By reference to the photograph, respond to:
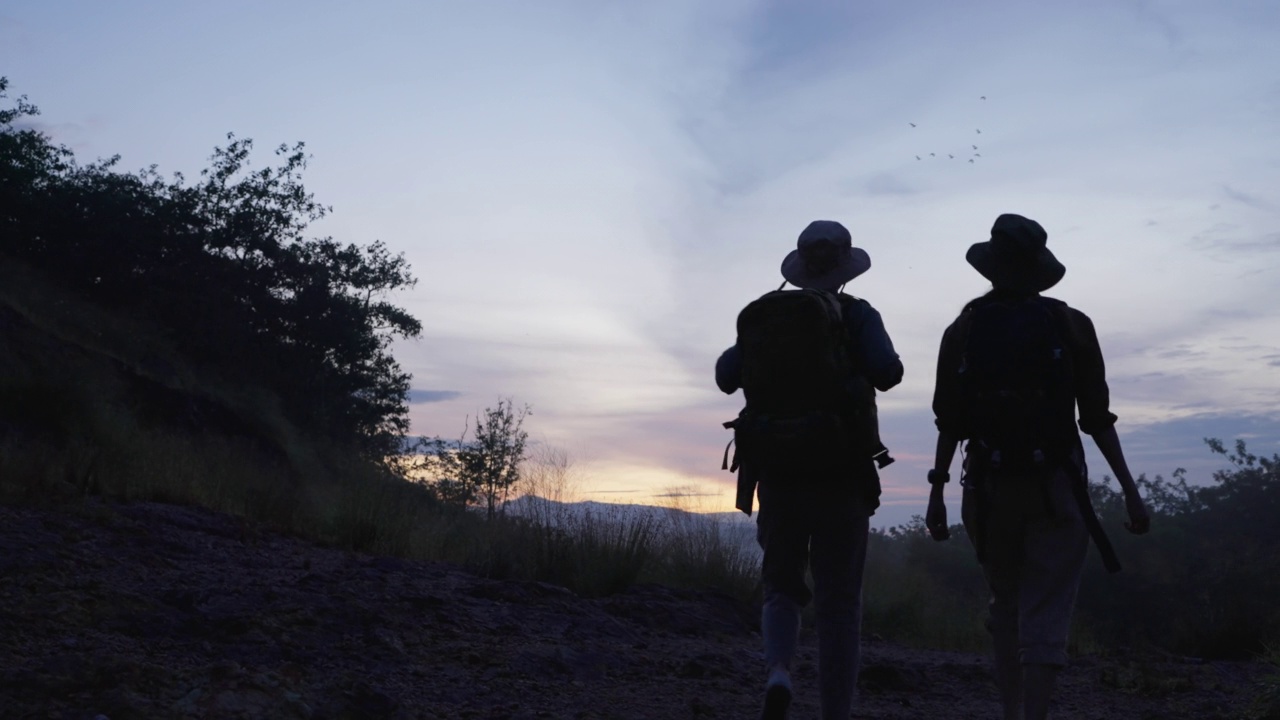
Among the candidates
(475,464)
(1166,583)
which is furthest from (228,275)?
(1166,583)

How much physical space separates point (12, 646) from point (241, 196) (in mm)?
23725

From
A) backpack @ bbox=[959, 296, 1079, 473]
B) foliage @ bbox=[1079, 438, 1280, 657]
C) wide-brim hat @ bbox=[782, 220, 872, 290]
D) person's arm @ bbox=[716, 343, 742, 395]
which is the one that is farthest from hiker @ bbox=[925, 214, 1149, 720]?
foliage @ bbox=[1079, 438, 1280, 657]

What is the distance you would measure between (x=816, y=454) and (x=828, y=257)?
905mm

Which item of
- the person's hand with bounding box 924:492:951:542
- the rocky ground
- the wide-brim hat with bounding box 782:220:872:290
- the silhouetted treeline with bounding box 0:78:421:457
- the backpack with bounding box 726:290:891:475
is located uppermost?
the silhouetted treeline with bounding box 0:78:421:457

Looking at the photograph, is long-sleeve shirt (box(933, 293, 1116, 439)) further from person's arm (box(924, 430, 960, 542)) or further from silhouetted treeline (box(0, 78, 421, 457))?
silhouetted treeline (box(0, 78, 421, 457))

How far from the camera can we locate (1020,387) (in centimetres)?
391

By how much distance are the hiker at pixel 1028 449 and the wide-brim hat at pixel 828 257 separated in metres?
0.49

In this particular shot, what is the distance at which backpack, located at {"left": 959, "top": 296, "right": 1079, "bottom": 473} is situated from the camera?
3857 mm

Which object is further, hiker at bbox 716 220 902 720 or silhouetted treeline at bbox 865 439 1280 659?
silhouetted treeline at bbox 865 439 1280 659

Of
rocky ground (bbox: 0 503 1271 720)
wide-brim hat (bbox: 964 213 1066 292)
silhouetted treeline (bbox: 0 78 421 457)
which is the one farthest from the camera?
silhouetted treeline (bbox: 0 78 421 457)

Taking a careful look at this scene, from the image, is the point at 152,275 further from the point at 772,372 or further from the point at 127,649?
the point at 772,372

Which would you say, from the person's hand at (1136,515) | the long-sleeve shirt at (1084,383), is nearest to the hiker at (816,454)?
the long-sleeve shirt at (1084,383)

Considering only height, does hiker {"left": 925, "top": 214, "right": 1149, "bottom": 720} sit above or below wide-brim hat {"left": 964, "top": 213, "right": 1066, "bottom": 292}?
below

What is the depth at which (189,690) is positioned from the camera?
383 cm
